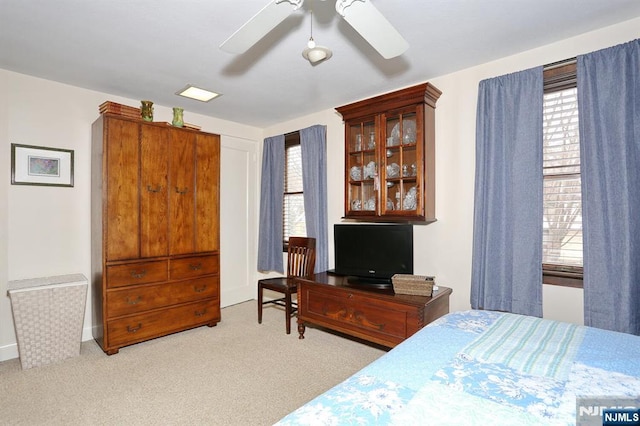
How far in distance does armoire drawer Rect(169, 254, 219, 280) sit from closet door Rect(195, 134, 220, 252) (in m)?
0.11

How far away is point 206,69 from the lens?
9.46ft

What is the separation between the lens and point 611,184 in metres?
2.12

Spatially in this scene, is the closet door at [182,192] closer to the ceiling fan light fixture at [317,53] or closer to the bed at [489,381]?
the ceiling fan light fixture at [317,53]

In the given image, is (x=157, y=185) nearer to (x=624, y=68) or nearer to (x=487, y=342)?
(x=487, y=342)

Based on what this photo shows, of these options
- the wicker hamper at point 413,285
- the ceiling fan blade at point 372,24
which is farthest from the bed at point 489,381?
the ceiling fan blade at point 372,24

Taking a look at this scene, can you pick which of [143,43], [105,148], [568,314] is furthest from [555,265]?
[105,148]

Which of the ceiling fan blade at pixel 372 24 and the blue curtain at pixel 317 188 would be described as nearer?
the ceiling fan blade at pixel 372 24

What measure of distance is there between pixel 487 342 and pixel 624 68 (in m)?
2.03

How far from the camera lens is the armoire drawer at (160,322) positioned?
3.00 metres

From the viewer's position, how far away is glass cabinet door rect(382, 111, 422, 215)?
9.71 feet

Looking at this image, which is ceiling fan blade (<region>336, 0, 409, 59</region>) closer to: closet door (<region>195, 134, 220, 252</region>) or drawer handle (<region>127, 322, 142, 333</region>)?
closet door (<region>195, 134, 220, 252</region>)

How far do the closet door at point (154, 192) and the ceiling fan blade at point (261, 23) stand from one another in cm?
185

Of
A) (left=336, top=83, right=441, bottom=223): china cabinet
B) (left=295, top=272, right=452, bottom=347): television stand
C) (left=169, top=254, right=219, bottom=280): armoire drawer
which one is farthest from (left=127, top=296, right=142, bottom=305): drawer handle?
(left=336, top=83, right=441, bottom=223): china cabinet

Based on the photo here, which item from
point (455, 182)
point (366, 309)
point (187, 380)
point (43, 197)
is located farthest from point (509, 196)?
point (43, 197)
